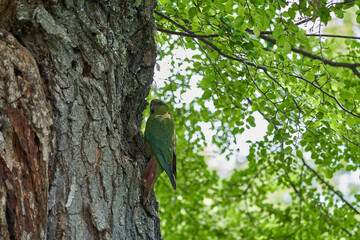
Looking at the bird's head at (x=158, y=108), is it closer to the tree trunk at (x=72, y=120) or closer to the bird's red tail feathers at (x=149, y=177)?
the bird's red tail feathers at (x=149, y=177)

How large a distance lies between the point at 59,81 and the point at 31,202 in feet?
2.12

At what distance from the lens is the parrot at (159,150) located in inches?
105

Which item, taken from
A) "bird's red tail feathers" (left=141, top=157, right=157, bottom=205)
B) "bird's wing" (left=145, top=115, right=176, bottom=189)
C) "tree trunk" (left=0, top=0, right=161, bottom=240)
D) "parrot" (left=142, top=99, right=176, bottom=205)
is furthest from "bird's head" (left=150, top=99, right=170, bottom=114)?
"tree trunk" (left=0, top=0, right=161, bottom=240)

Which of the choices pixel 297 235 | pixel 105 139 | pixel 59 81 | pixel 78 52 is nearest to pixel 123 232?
pixel 105 139

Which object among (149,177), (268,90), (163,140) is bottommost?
(149,177)

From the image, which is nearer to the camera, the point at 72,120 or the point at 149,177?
the point at 72,120

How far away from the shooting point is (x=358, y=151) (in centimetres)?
354

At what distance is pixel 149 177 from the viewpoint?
8.68ft

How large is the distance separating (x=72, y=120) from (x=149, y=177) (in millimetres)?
722

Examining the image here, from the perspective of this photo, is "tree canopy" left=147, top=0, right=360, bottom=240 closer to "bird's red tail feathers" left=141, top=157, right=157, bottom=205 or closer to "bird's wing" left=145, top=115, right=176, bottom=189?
"bird's wing" left=145, top=115, right=176, bottom=189

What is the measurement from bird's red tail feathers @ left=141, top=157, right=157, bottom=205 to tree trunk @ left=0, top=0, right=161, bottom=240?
78mm

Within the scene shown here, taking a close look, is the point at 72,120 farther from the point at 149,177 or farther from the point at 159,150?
the point at 159,150

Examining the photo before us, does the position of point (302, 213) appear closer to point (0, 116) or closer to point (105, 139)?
point (105, 139)

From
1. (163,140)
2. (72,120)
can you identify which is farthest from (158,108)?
(72,120)
